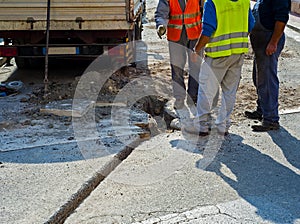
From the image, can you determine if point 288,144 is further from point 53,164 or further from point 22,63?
point 22,63

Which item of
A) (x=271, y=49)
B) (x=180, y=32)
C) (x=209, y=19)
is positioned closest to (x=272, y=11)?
(x=271, y=49)

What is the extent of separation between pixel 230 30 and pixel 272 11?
0.69m

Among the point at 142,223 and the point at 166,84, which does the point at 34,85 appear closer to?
the point at 166,84

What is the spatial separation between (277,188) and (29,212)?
230cm

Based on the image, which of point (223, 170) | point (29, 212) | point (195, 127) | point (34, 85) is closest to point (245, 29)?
point (195, 127)

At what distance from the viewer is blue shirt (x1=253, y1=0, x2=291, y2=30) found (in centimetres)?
579

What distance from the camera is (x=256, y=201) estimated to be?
4445 millimetres

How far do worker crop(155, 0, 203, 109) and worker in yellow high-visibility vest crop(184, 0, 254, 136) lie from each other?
3.44 feet

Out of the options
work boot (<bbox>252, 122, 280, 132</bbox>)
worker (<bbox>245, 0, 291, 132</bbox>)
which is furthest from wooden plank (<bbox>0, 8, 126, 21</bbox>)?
work boot (<bbox>252, 122, 280, 132</bbox>)

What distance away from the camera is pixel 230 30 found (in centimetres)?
Answer: 566

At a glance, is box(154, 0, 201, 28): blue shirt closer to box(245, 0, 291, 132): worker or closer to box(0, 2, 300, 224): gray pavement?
box(245, 0, 291, 132): worker

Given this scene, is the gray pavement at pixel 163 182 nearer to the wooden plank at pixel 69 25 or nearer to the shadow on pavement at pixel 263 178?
the shadow on pavement at pixel 263 178

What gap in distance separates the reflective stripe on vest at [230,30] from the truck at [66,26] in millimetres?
2889

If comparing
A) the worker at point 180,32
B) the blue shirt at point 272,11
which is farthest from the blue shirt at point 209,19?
the worker at point 180,32
